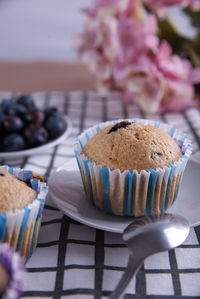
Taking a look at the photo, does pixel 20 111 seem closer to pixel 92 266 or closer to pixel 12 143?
pixel 12 143

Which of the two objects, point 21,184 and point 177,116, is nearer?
point 21,184

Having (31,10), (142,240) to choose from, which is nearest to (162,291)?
(142,240)

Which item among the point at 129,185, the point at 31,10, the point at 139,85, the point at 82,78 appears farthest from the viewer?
the point at 31,10

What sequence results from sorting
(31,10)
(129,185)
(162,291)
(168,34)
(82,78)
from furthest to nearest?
(31,10) → (82,78) → (168,34) → (129,185) → (162,291)

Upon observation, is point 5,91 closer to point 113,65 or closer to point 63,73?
point 63,73

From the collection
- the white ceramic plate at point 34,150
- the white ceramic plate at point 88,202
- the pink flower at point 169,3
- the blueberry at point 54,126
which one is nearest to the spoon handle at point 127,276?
the white ceramic plate at point 88,202
